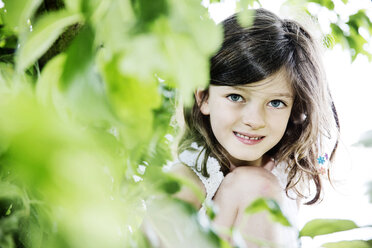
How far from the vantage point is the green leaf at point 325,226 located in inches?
11.2

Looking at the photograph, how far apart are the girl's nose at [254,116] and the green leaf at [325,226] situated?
62cm

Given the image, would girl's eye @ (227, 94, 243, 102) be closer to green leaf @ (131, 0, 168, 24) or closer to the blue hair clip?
the blue hair clip

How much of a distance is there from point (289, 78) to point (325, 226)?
0.73 meters

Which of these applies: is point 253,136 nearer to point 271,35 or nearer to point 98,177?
point 271,35

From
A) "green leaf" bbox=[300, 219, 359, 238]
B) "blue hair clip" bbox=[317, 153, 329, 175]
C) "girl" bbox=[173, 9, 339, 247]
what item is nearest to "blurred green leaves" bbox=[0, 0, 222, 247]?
"green leaf" bbox=[300, 219, 359, 238]

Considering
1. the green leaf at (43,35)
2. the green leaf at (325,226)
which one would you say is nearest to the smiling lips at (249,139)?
the green leaf at (325,226)

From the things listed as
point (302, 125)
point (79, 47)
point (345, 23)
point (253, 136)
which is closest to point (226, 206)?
point (253, 136)

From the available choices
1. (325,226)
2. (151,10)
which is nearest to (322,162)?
(325,226)

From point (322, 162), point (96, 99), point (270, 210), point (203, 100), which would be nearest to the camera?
point (96, 99)

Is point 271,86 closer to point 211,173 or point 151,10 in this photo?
point 211,173

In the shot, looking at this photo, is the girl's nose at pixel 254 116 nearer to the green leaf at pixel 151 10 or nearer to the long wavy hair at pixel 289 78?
the long wavy hair at pixel 289 78

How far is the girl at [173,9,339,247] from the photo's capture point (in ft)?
3.09

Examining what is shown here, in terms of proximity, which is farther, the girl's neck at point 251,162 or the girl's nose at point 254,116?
the girl's neck at point 251,162

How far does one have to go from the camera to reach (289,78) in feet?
3.25
